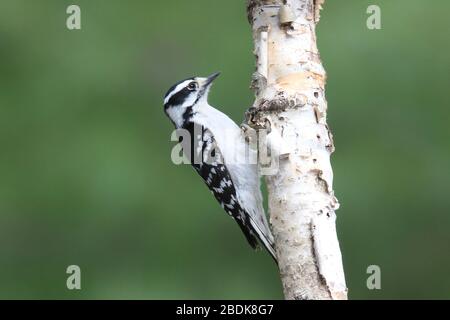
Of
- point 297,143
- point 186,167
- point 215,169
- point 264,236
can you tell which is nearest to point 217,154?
point 215,169

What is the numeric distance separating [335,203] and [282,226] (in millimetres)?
286

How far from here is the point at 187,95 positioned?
635cm

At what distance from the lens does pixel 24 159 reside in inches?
401

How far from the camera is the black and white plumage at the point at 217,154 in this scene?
625cm

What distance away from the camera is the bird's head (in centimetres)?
632

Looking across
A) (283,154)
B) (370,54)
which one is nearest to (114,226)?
(370,54)

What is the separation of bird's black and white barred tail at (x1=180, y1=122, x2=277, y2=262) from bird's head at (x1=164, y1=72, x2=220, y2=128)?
0.10 meters

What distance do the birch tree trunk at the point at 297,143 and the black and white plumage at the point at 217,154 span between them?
0.93 m

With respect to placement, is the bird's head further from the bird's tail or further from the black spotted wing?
the bird's tail

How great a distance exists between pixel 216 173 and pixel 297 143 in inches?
57.2

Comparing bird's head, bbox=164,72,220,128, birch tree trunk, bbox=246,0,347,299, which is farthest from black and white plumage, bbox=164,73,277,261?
birch tree trunk, bbox=246,0,347,299

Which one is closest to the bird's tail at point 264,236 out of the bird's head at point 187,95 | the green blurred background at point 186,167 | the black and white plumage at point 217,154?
the black and white plumage at point 217,154

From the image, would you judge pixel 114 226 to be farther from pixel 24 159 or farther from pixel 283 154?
pixel 283 154

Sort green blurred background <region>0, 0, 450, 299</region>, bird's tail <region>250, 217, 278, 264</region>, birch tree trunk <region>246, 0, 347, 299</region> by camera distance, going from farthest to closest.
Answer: green blurred background <region>0, 0, 450, 299</region> < bird's tail <region>250, 217, 278, 264</region> < birch tree trunk <region>246, 0, 347, 299</region>
